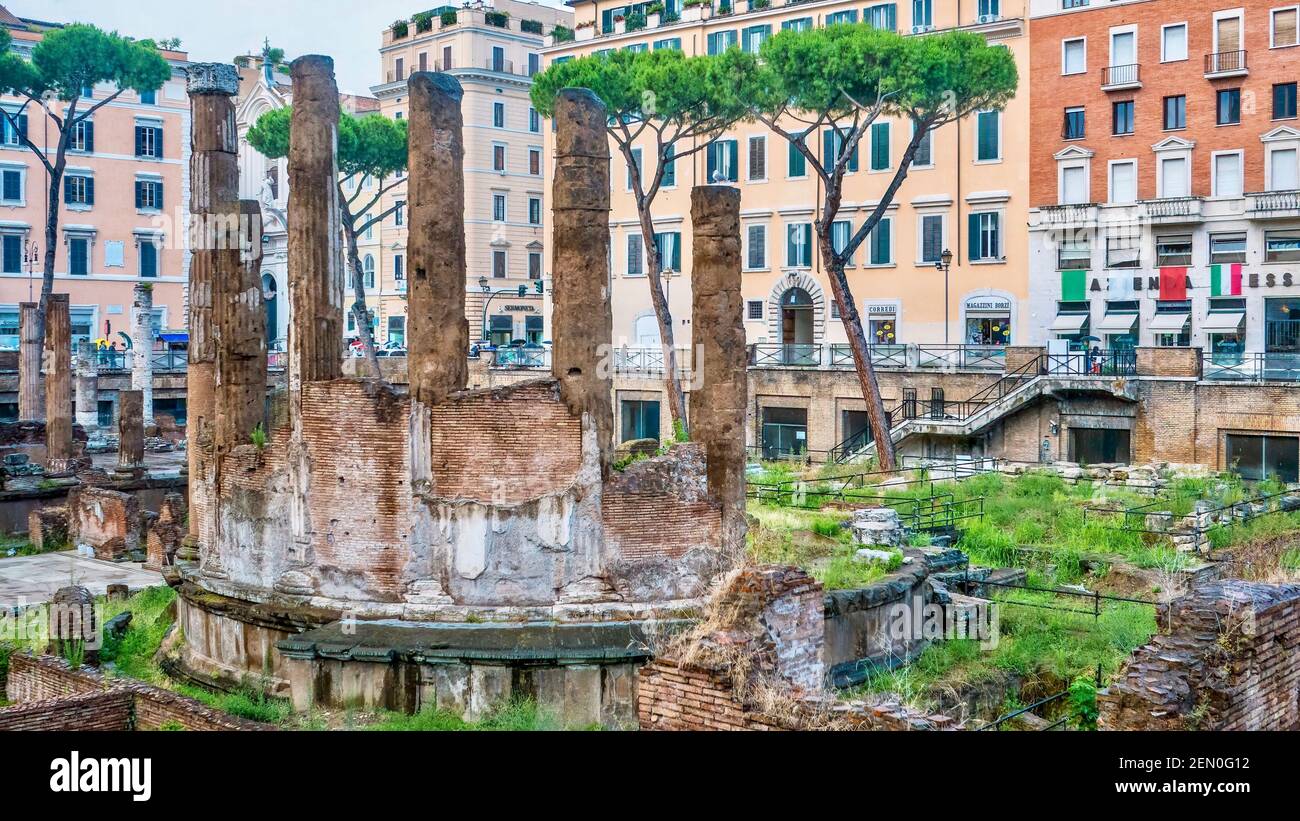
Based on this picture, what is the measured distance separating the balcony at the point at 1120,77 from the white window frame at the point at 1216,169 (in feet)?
8.96

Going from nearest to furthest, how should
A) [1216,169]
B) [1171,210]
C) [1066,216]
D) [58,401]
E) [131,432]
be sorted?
1. [131,432]
2. [58,401]
3. [1216,169]
4. [1171,210]
5. [1066,216]

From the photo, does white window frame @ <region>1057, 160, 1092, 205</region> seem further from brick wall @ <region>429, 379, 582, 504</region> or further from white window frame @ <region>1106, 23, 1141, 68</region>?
brick wall @ <region>429, 379, 582, 504</region>

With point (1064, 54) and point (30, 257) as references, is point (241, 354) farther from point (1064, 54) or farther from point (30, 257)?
point (30, 257)

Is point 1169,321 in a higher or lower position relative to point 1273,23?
lower

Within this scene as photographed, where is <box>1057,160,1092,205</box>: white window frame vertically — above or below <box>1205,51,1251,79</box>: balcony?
below

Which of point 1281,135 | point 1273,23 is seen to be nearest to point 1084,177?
point 1281,135

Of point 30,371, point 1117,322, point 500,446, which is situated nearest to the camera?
point 500,446

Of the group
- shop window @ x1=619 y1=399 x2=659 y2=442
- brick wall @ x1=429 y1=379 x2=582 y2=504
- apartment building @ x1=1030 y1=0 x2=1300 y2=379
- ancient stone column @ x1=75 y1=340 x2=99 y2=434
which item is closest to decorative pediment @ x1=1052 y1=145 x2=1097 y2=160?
apartment building @ x1=1030 y1=0 x2=1300 y2=379

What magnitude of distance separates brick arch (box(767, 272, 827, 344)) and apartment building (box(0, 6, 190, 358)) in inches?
952

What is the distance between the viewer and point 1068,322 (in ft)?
119

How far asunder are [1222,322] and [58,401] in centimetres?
2714

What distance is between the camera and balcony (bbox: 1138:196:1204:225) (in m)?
34.2
